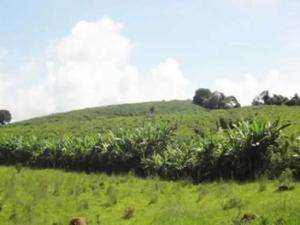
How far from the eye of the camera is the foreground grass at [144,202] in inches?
699

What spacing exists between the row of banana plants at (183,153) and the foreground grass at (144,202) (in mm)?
1855

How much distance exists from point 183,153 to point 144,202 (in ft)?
30.5

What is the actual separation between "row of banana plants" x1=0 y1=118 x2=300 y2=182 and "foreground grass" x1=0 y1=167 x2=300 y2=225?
186cm

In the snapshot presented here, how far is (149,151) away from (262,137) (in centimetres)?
1339

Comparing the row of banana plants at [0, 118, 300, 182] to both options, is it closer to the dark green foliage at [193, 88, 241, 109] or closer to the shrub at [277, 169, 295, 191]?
the shrub at [277, 169, 295, 191]

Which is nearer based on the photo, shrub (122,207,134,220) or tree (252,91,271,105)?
shrub (122,207,134,220)

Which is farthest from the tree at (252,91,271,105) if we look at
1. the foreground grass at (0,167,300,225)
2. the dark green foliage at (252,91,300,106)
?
the foreground grass at (0,167,300,225)

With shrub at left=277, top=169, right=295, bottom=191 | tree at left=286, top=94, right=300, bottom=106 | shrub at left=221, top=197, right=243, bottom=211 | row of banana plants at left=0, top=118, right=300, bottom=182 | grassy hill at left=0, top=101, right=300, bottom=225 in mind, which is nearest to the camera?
grassy hill at left=0, top=101, right=300, bottom=225

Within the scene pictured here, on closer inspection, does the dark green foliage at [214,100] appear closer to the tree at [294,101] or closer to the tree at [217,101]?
the tree at [217,101]

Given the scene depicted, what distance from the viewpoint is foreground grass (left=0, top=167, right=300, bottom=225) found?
58.3 ft

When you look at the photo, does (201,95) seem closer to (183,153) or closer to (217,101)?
(217,101)

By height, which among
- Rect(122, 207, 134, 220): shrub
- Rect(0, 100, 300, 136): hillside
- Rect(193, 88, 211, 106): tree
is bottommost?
Rect(122, 207, 134, 220): shrub

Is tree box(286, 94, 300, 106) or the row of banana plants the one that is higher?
tree box(286, 94, 300, 106)

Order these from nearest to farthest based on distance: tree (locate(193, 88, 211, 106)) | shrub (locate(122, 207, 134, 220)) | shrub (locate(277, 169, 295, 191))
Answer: shrub (locate(122, 207, 134, 220))
shrub (locate(277, 169, 295, 191))
tree (locate(193, 88, 211, 106))
